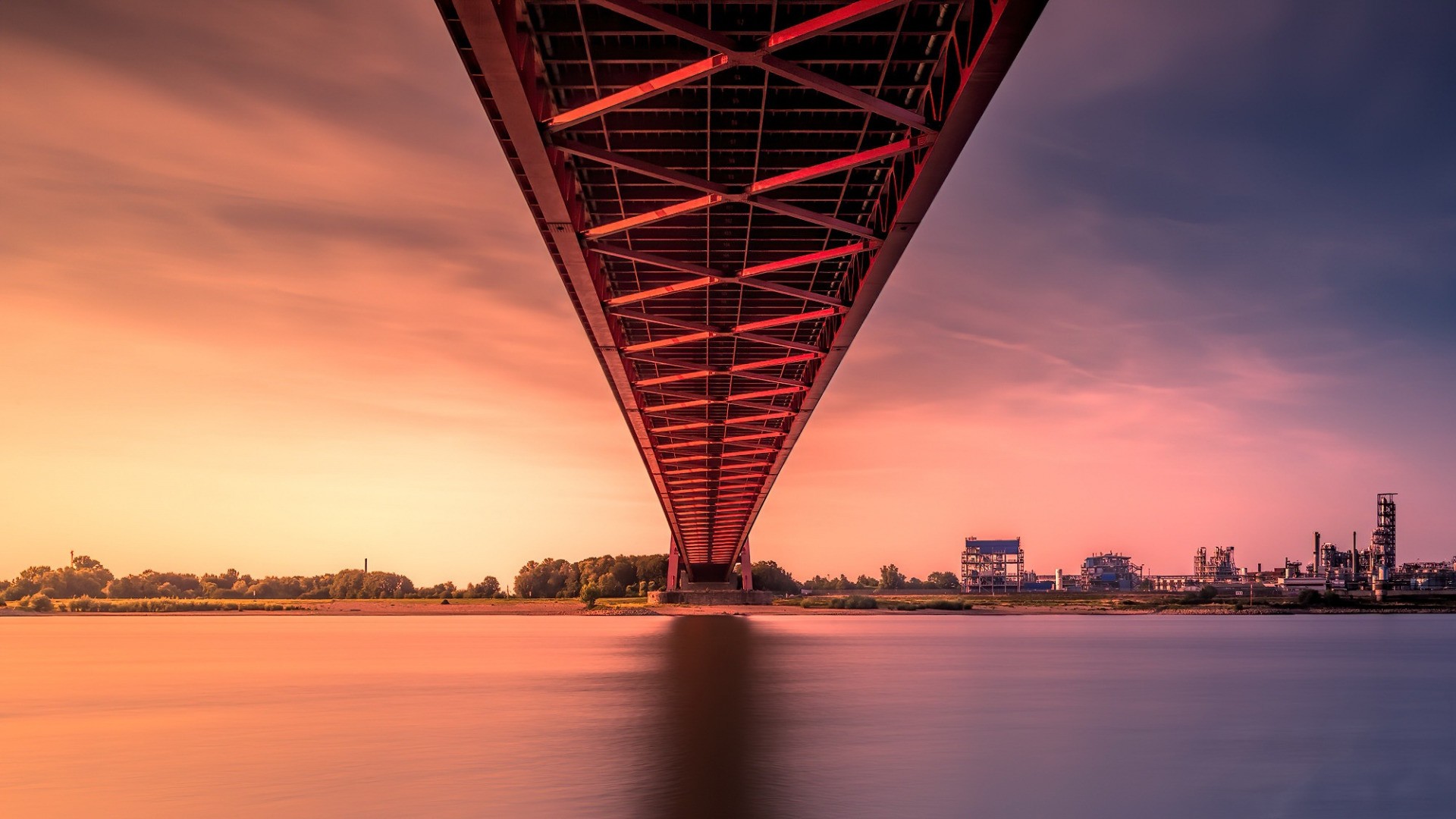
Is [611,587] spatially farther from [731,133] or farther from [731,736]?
[731,133]

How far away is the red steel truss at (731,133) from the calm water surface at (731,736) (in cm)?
1041

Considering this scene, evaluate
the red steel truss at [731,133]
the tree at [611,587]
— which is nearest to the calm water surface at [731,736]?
the red steel truss at [731,133]

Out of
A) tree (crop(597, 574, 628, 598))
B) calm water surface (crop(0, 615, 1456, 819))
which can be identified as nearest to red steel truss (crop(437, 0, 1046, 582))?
calm water surface (crop(0, 615, 1456, 819))

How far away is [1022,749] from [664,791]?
28.4 ft

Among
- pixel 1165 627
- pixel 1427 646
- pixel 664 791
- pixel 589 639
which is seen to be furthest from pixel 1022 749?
pixel 1165 627

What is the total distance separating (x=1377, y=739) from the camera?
939 inches

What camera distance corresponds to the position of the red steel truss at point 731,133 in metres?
14.1

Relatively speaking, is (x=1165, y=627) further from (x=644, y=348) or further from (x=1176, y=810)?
(x=1176, y=810)

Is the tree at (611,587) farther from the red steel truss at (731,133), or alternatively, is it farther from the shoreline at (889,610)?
the red steel truss at (731,133)

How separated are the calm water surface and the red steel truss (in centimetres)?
1041

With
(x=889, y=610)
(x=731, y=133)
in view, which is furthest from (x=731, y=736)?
(x=889, y=610)

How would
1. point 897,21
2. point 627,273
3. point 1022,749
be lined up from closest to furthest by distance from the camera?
point 897,21
point 1022,749
point 627,273

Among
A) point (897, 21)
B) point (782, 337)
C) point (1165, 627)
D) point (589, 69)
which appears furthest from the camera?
point (1165, 627)

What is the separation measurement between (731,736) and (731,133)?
40.7 ft
